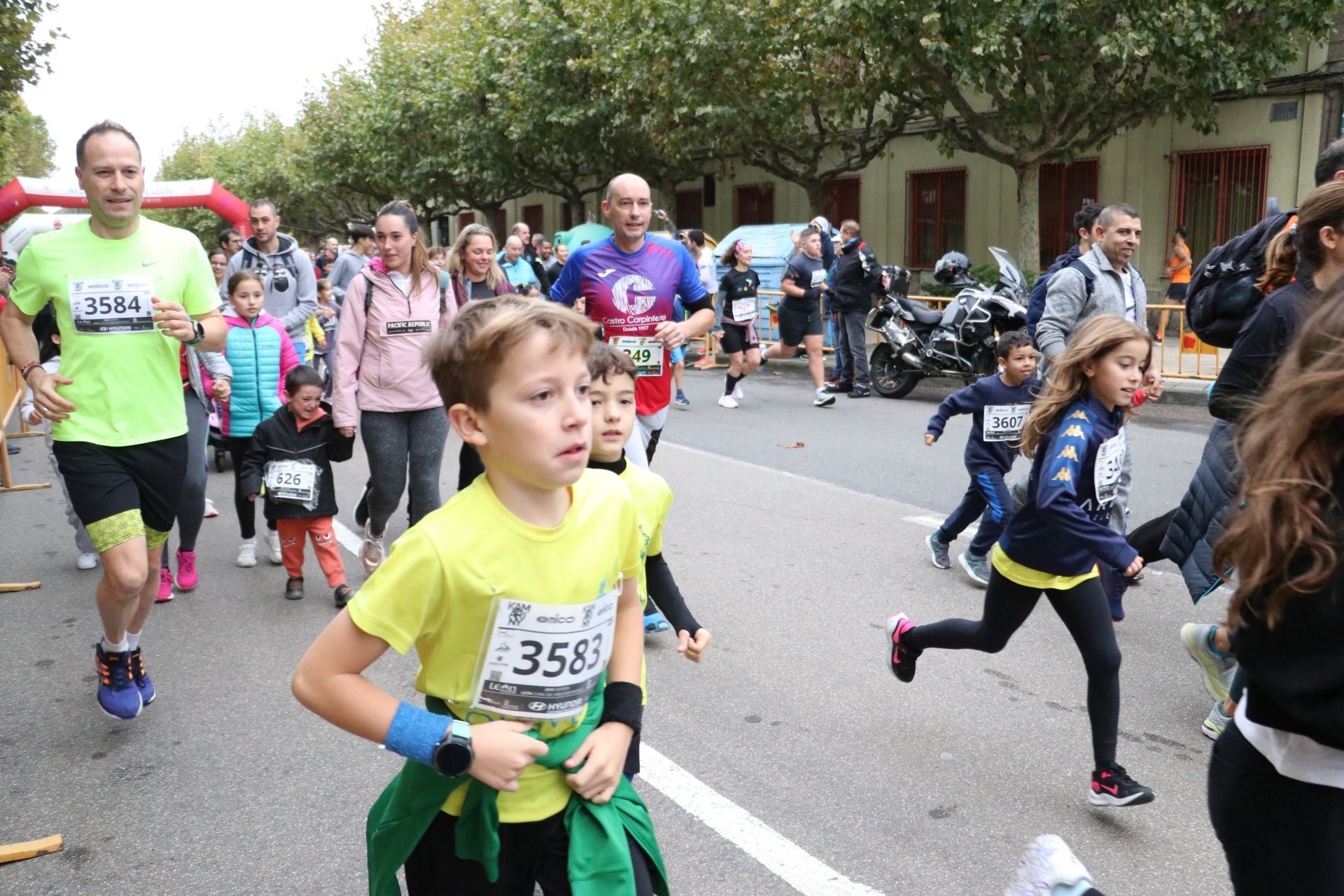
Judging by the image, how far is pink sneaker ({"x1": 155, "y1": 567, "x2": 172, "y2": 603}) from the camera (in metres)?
6.40

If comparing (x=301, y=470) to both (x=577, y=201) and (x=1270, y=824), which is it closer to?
(x=1270, y=824)

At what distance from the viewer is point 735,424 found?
12.3 meters

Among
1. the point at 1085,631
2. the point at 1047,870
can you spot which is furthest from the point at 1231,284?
the point at 1047,870

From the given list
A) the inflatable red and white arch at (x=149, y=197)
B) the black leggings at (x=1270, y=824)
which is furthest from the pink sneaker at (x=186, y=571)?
the inflatable red and white arch at (x=149, y=197)

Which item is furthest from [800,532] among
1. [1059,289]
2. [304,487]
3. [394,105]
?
[394,105]

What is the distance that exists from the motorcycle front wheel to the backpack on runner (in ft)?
29.4

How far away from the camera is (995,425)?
6.32 meters

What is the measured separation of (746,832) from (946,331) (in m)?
10.5

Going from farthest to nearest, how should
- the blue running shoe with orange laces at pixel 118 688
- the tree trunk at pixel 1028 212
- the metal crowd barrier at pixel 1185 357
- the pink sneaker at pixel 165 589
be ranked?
the tree trunk at pixel 1028 212 < the metal crowd barrier at pixel 1185 357 < the pink sneaker at pixel 165 589 < the blue running shoe with orange laces at pixel 118 688

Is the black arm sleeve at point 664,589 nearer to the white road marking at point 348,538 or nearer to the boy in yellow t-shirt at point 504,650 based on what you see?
the boy in yellow t-shirt at point 504,650

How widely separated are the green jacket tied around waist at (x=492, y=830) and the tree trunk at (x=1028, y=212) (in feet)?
60.6

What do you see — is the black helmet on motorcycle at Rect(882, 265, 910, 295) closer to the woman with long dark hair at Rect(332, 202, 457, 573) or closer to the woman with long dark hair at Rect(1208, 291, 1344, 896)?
the woman with long dark hair at Rect(332, 202, 457, 573)

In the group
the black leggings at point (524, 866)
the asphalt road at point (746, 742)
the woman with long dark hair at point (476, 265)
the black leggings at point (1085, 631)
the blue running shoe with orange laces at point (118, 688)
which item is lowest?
the asphalt road at point (746, 742)

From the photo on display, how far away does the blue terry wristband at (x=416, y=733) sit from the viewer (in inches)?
78.0
